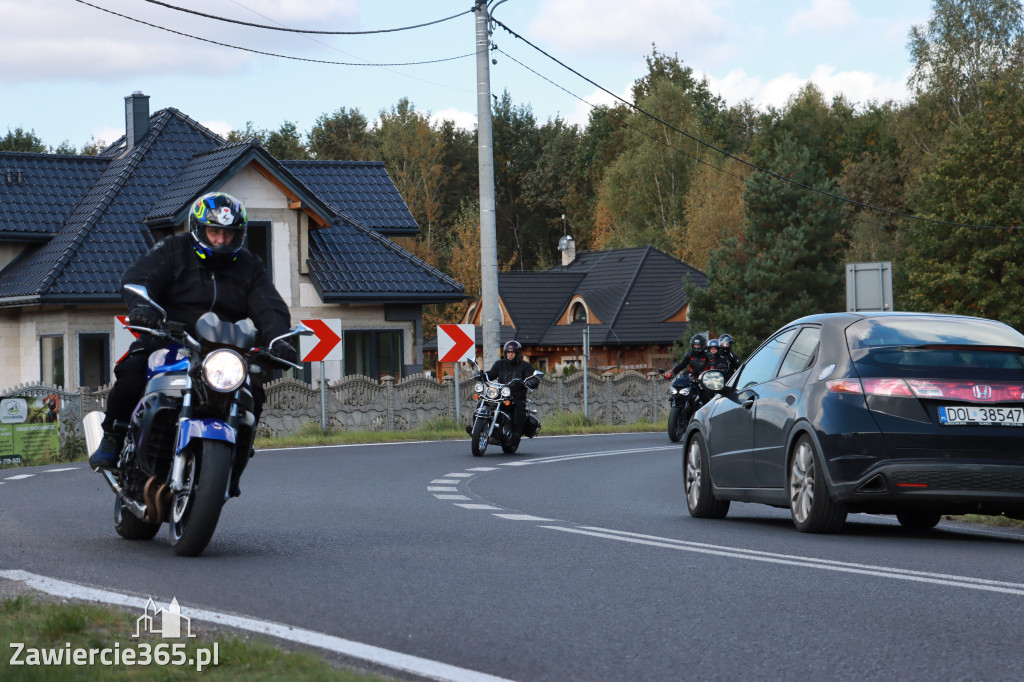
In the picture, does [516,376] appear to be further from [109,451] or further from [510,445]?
[109,451]

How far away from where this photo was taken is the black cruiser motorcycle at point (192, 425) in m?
8.00

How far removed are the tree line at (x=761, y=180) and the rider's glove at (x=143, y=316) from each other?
41842 millimetres

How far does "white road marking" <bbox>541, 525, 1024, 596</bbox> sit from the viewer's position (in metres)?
7.48

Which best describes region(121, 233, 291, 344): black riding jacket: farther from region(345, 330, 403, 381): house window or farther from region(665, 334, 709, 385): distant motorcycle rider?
region(345, 330, 403, 381): house window

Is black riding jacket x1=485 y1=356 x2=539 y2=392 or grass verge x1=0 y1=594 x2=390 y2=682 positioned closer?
grass verge x1=0 y1=594 x2=390 y2=682

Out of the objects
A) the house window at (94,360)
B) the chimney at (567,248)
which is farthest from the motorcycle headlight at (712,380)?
the chimney at (567,248)

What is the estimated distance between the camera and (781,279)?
6612 cm

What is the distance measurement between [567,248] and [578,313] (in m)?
→ 7.57

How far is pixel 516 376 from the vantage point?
77.0 ft

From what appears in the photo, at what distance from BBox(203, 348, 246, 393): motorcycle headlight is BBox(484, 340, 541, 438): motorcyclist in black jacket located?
15.3m

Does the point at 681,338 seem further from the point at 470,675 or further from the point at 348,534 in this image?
the point at 470,675

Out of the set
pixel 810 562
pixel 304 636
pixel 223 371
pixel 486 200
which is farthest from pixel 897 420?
pixel 486 200

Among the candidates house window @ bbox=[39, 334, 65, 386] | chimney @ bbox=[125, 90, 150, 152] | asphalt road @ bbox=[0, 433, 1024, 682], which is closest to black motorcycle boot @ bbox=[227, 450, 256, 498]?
asphalt road @ bbox=[0, 433, 1024, 682]

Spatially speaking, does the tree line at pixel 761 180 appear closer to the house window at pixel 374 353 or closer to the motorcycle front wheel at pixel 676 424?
the house window at pixel 374 353
